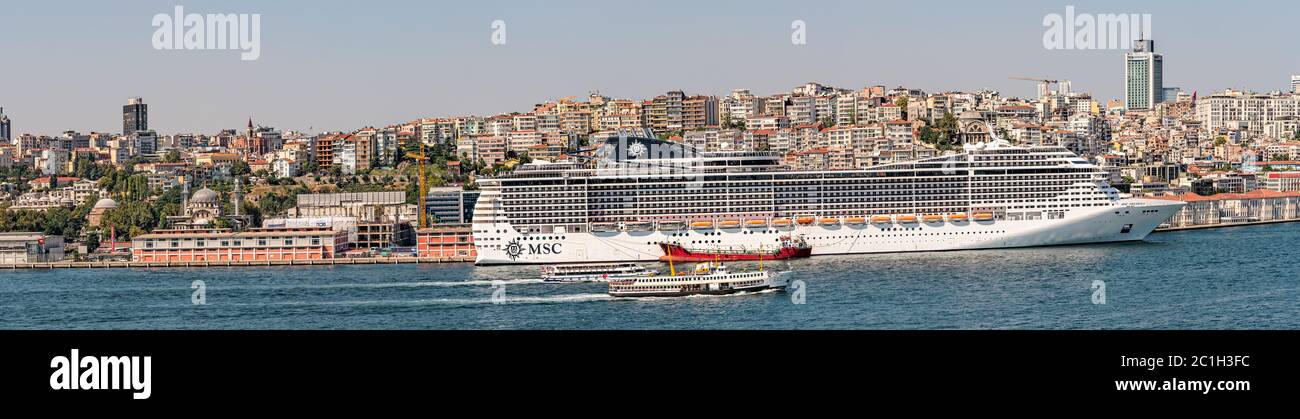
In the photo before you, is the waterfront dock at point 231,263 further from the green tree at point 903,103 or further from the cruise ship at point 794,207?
the green tree at point 903,103

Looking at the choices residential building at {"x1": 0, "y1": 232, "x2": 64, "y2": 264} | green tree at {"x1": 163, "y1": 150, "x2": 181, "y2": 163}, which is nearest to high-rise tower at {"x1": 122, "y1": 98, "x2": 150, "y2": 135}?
green tree at {"x1": 163, "y1": 150, "x2": 181, "y2": 163}

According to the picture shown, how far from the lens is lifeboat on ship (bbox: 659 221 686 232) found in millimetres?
21391

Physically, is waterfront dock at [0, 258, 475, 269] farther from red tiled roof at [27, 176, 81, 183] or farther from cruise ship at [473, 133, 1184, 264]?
red tiled roof at [27, 176, 81, 183]

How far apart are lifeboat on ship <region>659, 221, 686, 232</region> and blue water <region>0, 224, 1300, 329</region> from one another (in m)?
2.15

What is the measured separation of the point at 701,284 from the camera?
14945mm

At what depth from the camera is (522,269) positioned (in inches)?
791

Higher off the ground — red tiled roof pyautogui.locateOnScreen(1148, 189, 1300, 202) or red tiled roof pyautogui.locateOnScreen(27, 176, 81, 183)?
red tiled roof pyautogui.locateOnScreen(27, 176, 81, 183)

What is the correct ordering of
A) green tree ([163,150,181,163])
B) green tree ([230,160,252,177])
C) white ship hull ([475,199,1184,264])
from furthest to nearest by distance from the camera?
green tree ([163,150,181,163]) < green tree ([230,160,252,177]) < white ship hull ([475,199,1184,264])

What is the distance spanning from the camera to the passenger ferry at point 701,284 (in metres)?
14.9

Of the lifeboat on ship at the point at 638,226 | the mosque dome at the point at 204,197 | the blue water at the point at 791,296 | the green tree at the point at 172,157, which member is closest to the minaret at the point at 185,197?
the mosque dome at the point at 204,197

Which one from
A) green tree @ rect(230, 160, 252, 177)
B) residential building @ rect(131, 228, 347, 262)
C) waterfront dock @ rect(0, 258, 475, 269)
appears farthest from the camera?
green tree @ rect(230, 160, 252, 177)

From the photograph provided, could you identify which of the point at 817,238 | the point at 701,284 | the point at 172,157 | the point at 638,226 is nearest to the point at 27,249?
the point at 638,226

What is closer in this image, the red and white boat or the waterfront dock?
the red and white boat
